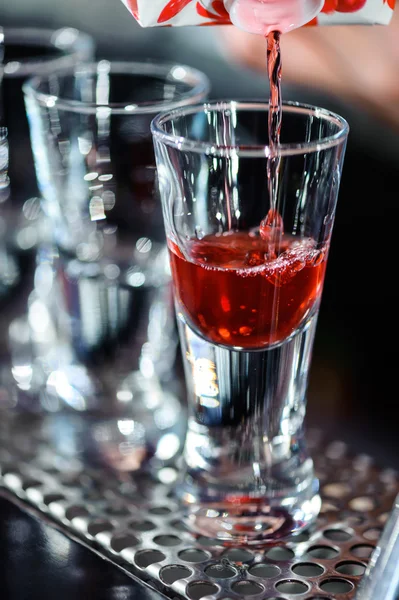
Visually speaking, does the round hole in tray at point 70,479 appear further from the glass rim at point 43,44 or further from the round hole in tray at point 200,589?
the glass rim at point 43,44

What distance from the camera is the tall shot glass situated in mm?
375

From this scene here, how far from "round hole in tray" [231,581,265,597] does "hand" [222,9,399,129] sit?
28.9 inches

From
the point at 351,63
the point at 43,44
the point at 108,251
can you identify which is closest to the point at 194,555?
the point at 108,251

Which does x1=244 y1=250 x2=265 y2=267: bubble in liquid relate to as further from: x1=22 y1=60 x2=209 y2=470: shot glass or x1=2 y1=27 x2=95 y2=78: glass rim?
x1=2 y1=27 x2=95 y2=78: glass rim

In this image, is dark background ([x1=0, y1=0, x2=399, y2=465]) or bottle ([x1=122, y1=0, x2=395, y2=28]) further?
dark background ([x1=0, y1=0, x2=399, y2=465])

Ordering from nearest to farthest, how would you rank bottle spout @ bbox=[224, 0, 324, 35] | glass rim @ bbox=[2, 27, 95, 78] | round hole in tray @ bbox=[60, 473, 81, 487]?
1. bottle spout @ bbox=[224, 0, 324, 35]
2. round hole in tray @ bbox=[60, 473, 81, 487]
3. glass rim @ bbox=[2, 27, 95, 78]

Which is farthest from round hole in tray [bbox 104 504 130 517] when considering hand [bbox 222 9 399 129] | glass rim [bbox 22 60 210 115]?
hand [bbox 222 9 399 129]

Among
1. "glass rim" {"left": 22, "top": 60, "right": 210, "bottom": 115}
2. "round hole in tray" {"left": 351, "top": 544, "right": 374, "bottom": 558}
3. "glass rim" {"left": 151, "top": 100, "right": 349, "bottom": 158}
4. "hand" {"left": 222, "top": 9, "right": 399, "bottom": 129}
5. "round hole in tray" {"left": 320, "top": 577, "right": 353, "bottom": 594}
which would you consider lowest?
"round hole in tray" {"left": 351, "top": 544, "right": 374, "bottom": 558}

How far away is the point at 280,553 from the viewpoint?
0.39 m

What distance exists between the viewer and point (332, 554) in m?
0.39

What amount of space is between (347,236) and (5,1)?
36.9 inches

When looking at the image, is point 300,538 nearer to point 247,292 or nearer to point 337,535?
point 337,535

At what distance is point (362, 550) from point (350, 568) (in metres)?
0.02

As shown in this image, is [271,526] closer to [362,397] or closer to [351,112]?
[362,397]
